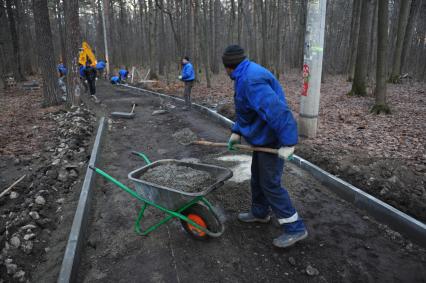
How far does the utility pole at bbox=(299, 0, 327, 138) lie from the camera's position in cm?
628

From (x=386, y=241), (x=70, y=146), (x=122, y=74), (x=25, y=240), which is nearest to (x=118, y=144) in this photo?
(x=70, y=146)

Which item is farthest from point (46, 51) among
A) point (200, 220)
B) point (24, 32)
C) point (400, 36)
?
point (24, 32)

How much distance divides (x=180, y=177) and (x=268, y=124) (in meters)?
1.34

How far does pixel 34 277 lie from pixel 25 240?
2.05ft

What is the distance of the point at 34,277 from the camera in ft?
10.6

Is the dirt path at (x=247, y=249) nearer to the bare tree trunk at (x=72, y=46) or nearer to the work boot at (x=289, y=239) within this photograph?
the work boot at (x=289, y=239)

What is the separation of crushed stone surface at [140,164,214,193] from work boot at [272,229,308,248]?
1.00m

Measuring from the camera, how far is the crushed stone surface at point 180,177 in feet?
11.8

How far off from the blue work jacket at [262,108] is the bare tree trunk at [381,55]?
270 inches

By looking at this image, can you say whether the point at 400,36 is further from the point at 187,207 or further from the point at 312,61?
the point at 187,207

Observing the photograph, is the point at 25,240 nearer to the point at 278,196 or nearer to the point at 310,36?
the point at 278,196

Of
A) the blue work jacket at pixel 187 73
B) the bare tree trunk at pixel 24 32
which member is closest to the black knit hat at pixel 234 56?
the blue work jacket at pixel 187 73

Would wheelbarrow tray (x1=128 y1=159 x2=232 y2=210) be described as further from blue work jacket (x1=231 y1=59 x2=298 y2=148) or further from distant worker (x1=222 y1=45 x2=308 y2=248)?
blue work jacket (x1=231 y1=59 x2=298 y2=148)

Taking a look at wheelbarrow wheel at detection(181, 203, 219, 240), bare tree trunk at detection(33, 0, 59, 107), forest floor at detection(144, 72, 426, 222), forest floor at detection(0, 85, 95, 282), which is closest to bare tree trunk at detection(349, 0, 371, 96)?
forest floor at detection(144, 72, 426, 222)
